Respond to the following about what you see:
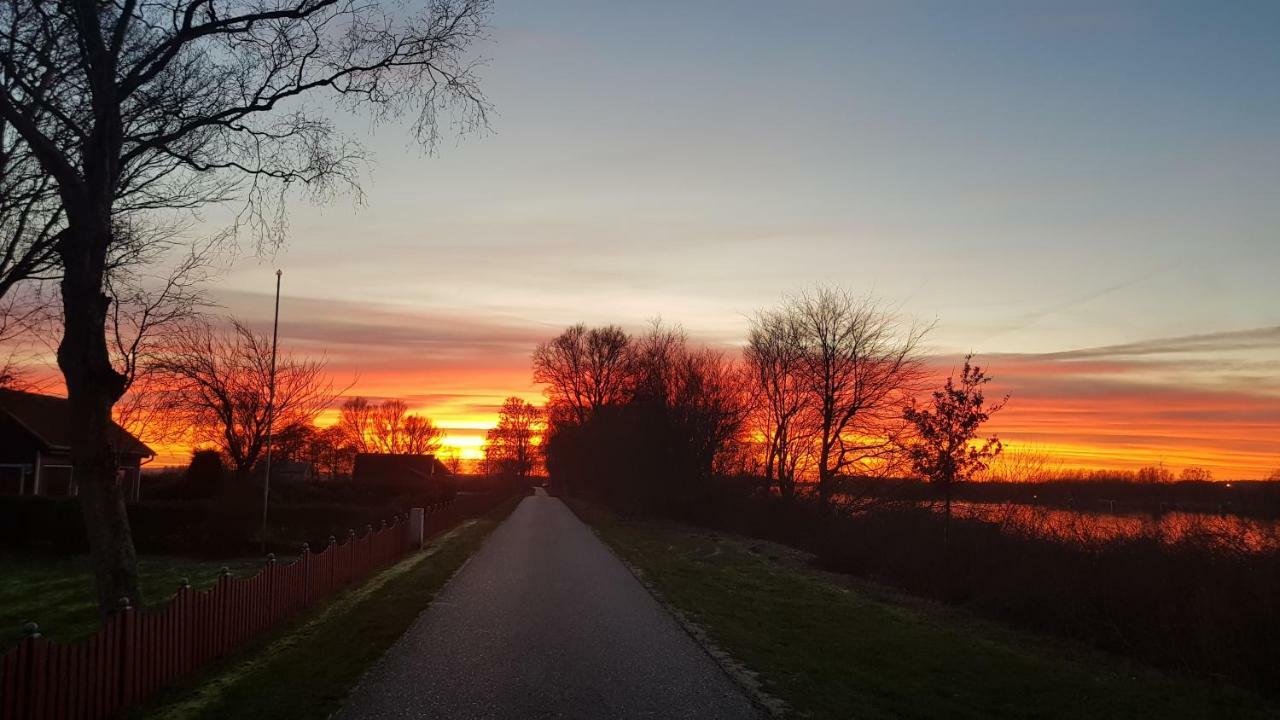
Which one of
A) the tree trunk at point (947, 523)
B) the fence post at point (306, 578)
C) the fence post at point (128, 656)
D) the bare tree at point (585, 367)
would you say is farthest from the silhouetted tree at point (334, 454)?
the fence post at point (128, 656)

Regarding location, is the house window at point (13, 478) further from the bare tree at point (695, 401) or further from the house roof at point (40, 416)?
the bare tree at point (695, 401)

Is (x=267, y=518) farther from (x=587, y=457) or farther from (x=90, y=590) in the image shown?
(x=587, y=457)

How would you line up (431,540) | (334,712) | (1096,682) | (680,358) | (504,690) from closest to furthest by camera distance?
(334,712) → (504,690) → (1096,682) → (431,540) → (680,358)

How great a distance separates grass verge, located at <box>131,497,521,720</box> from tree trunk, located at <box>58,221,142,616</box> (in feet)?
5.38

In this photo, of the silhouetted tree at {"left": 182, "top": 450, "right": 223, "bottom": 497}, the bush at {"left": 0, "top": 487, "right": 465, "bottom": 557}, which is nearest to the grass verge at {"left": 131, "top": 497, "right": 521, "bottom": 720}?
the bush at {"left": 0, "top": 487, "right": 465, "bottom": 557}

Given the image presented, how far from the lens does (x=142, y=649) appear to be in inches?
309

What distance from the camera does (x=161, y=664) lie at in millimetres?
8234

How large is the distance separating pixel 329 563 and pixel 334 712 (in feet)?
27.3

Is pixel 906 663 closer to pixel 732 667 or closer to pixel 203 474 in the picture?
pixel 732 667

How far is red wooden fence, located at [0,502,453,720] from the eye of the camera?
612cm

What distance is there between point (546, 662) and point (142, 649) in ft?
12.5

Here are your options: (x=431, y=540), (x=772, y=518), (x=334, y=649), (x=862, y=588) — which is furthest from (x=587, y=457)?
(x=334, y=649)

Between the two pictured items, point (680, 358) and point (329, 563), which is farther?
point (680, 358)

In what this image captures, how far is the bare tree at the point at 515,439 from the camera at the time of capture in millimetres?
95688
